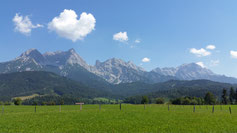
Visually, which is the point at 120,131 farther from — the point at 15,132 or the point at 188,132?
the point at 15,132

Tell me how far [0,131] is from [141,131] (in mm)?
17745

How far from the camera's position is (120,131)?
20422mm

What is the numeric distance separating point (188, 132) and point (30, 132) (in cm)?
1915

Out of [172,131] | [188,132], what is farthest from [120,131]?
[188,132]

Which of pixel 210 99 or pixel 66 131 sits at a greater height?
pixel 66 131

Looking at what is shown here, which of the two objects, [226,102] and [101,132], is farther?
[226,102]

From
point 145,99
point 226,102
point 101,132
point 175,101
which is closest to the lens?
point 101,132

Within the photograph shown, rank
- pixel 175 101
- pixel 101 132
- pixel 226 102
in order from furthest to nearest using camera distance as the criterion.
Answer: pixel 175 101 < pixel 226 102 < pixel 101 132

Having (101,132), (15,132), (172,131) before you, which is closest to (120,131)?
(101,132)

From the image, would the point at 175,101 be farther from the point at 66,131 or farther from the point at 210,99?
the point at 66,131

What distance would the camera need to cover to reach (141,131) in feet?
67.4

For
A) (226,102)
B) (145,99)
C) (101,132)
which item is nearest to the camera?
(101,132)

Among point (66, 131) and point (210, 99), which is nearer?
point (66, 131)

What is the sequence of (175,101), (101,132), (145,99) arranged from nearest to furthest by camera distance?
(101,132) < (175,101) < (145,99)
